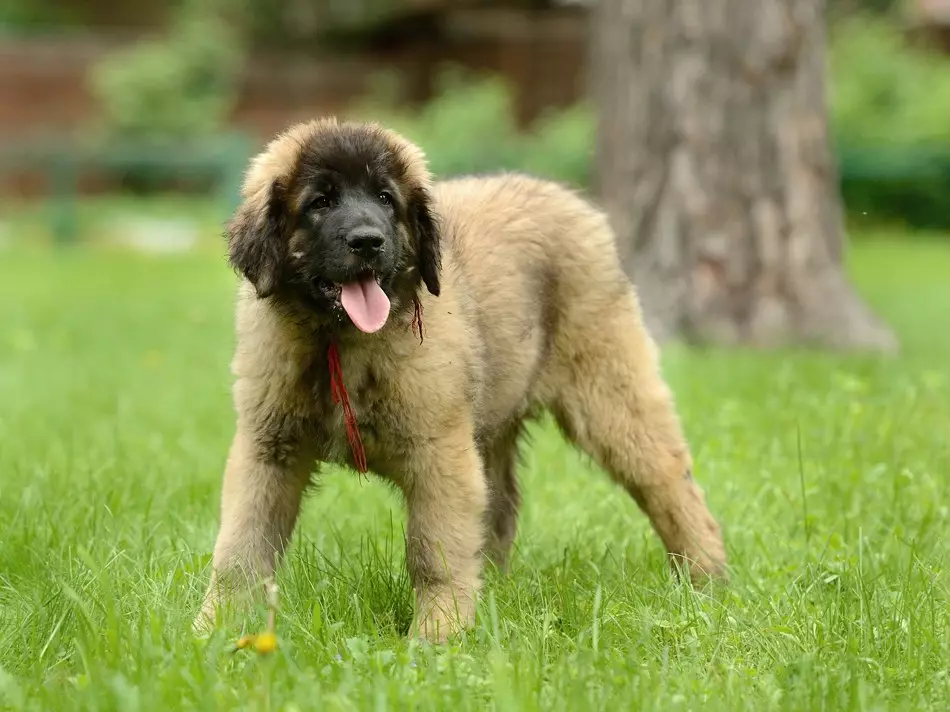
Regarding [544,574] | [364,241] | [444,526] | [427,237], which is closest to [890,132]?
[544,574]

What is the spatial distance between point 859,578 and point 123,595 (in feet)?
6.59

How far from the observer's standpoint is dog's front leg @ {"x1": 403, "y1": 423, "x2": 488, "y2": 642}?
3682 mm

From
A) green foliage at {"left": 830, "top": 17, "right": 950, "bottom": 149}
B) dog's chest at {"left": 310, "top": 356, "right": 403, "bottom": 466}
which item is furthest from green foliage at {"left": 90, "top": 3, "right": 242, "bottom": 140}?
dog's chest at {"left": 310, "top": 356, "right": 403, "bottom": 466}

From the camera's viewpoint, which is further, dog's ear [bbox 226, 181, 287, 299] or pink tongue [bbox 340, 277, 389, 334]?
dog's ear [bbox 226, 181, 287, 299]

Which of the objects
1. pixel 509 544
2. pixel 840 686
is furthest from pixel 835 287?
pixel 840 686

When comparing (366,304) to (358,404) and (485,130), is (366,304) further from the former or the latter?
(485,130)

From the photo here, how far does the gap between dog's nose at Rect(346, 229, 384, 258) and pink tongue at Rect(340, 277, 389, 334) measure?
0.37ft

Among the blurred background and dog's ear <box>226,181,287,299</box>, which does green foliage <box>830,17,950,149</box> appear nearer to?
the blurred background

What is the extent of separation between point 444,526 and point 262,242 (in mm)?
949

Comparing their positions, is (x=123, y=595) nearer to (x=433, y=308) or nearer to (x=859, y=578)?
(x=433, y=308)

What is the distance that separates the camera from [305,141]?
3.74 meters

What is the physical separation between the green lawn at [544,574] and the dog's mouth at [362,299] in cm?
76

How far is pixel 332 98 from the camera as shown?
25.7 m

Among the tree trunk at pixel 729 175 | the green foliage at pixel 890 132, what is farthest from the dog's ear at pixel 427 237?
the green foliage at pixel 890 132
